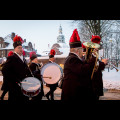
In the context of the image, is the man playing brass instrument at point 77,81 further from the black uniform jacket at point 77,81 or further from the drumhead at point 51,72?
the drumhead at point 51,72

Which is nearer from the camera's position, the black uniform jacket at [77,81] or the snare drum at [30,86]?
the black uniform jacket at [77,81]

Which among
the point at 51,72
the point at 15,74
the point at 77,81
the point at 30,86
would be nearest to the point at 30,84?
the point at 30,86

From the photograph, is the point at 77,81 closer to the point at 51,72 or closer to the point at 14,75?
the point at 14,75

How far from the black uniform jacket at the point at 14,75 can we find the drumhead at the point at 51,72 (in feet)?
4.90

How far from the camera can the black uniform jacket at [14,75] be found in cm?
348

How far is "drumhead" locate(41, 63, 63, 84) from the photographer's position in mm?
5227

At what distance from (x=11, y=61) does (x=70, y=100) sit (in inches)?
67.9

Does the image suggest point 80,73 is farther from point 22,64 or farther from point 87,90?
point 22,64

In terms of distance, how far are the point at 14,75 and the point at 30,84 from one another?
0.44 metres

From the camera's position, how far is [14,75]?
3557mm

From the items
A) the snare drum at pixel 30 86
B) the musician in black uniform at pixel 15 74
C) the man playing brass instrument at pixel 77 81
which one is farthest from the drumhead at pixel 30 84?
the man playing brass instrument at pixel 77 81

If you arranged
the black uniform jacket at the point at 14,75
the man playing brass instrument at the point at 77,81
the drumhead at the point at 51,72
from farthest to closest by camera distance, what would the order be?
the drumhead at the point at 51,72 → the black uniform jacket at the point at 14,75 → the man playing brass instrument at the point at 77,81
